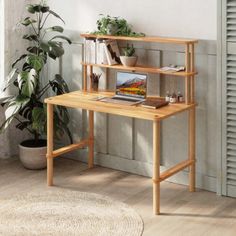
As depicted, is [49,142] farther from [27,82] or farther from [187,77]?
[187,77]

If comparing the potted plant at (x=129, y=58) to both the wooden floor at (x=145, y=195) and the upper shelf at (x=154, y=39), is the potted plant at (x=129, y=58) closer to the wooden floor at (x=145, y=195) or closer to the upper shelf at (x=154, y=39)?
the upper shelf at (x=154, y=39)

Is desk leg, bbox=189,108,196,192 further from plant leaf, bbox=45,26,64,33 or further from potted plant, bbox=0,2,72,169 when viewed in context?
plant leaf, bbox=45,26,64,33

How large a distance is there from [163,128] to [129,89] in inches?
16.9

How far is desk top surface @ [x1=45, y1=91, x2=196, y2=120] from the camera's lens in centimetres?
420

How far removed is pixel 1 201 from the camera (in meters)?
4.39

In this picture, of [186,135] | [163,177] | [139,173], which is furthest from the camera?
[139,173]

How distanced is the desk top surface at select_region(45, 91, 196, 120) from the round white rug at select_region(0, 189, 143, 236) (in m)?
0.63

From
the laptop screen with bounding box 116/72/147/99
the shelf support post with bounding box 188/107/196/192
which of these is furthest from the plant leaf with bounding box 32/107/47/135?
the shelf support post with bounding box 188/107/196/192

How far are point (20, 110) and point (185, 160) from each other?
1.41 metres

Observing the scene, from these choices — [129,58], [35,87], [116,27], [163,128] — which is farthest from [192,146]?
[35,87]

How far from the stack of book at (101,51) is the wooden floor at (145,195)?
91cm

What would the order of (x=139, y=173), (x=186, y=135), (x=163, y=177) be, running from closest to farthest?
(x=163, y=177) < (x=186, y=135) < (x=139, y=173)

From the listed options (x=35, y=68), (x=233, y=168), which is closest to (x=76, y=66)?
(x=35, y=68)

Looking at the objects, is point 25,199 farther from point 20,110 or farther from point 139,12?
point 139,12
